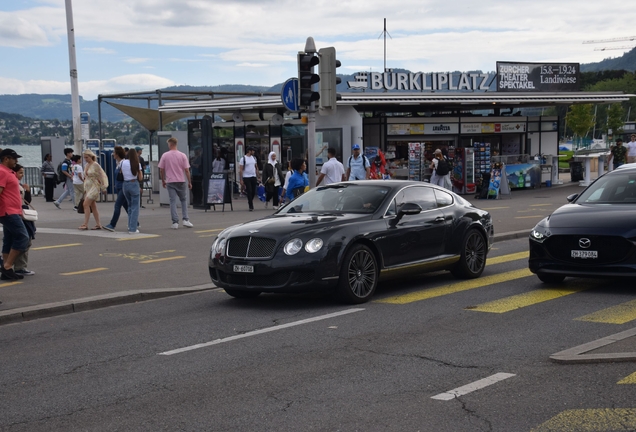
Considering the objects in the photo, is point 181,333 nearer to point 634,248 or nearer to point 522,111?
point 634,248

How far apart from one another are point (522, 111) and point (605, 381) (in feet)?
107

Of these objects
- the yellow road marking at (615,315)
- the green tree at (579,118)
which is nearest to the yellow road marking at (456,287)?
the yellow road marking at (615,315)

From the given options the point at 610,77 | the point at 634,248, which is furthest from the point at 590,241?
the point at 610,77

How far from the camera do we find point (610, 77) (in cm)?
14212

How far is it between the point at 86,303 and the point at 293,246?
2.76 meters

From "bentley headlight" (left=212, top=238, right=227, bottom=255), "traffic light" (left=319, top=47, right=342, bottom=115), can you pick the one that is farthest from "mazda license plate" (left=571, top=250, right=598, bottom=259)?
"traffic light" (left=319, top=47, right=342, bottom=115)

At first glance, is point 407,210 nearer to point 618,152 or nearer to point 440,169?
point 440,169

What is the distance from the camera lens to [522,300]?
1031 cm

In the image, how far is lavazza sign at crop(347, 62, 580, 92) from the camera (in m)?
33.2

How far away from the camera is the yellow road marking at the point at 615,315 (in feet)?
29.1

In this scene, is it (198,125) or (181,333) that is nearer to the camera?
(181,333)

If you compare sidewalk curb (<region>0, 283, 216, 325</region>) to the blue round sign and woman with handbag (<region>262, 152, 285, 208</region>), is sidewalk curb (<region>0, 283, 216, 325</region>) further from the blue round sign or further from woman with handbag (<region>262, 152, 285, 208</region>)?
woman with handbag (<region>262, 152, 285, 208</region>)

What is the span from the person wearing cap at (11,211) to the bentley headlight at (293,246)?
4381mm

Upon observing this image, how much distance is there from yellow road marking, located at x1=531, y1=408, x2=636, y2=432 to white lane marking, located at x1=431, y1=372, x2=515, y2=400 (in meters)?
0.79
